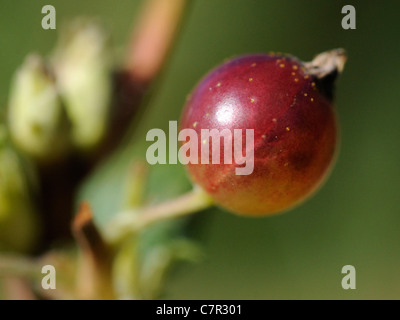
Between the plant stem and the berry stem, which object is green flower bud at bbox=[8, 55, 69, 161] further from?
the berry stem

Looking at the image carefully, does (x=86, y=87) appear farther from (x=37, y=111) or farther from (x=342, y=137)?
(x=342, y=137)

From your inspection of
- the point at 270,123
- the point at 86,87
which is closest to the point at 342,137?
the point at 86,87

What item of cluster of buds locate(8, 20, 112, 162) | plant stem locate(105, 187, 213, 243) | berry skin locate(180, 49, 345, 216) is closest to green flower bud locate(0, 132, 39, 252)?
cluster of buds locate(8, 20, 112, 162)

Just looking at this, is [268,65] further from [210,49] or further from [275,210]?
[210,49]

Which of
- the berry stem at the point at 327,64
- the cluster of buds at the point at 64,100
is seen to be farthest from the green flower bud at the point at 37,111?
the berry stem at the point at 327,64

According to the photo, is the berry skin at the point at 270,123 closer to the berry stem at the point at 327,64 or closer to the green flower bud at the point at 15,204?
the berry stem at the point at 327,64

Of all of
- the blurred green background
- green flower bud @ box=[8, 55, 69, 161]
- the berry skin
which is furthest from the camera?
the blurred green background
